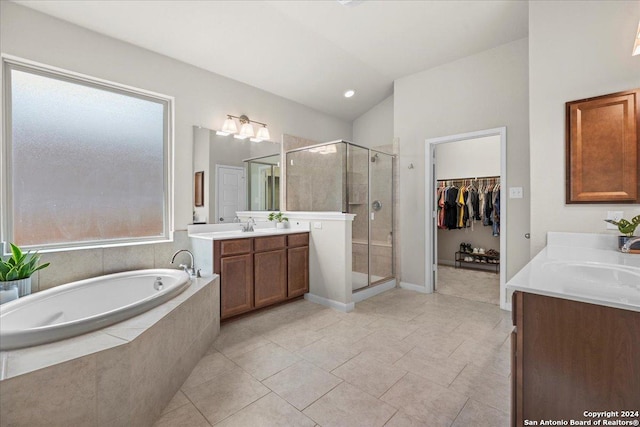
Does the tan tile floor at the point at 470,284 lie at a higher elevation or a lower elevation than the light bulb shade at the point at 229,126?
lower

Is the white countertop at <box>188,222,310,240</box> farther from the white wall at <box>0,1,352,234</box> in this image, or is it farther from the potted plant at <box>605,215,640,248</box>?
the potted plant at <box>605,215,640,248</box>

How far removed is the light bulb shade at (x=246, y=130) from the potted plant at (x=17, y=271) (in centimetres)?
228

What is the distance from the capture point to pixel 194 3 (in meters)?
2.48

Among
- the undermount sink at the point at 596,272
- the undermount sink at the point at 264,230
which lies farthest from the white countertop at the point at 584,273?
the undermount sink at the point at 264,230

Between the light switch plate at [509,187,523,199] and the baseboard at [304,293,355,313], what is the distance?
2093mm

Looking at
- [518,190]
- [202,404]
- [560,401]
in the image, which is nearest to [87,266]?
[202,404]

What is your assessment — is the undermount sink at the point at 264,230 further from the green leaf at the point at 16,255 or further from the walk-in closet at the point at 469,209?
the walk-in closet at the point at 469,209

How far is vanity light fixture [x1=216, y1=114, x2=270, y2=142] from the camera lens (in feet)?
11.3

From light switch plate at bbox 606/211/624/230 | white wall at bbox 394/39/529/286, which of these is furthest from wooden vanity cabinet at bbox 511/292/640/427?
white wall at bbox 394/39/529/286

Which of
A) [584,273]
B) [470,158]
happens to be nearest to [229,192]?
[584,273]

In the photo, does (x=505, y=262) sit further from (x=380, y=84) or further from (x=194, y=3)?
(x=194, y=3)

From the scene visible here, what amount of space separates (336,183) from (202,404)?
8.79 ft

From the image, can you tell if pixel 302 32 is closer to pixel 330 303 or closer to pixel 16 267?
pixel 330 303

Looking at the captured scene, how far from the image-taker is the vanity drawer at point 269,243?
302 centimetres
